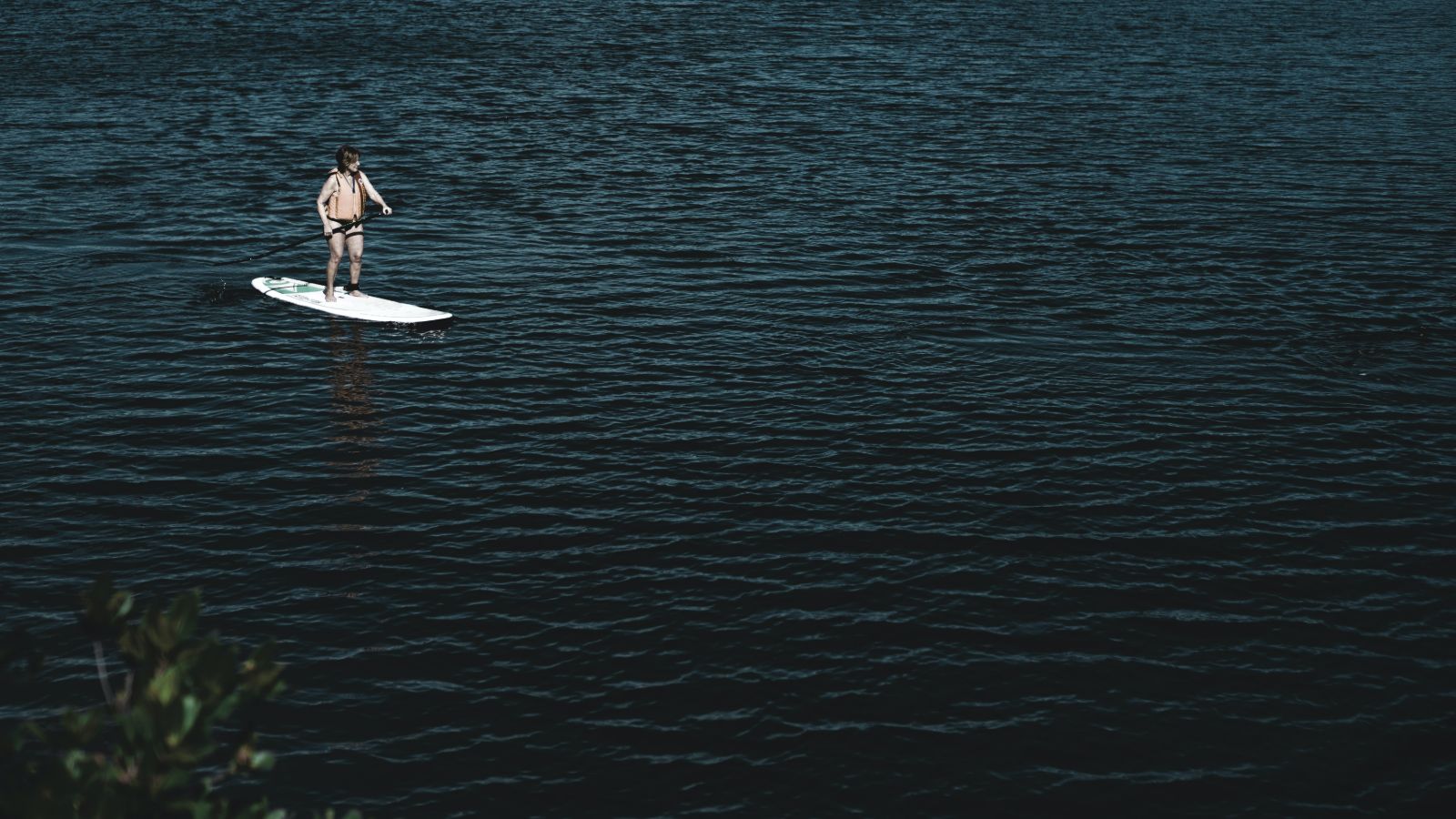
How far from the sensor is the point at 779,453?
2600cm

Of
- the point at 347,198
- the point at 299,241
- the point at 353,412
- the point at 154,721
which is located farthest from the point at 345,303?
the point at 154,721

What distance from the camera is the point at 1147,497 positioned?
24359 mm

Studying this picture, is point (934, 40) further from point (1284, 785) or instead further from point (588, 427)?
point (1284, 785)

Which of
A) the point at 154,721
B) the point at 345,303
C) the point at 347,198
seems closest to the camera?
the point at 154,721

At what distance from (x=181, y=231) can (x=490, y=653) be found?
25.3 m

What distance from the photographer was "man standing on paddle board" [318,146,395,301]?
3212 cm

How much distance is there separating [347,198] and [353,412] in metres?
6.81

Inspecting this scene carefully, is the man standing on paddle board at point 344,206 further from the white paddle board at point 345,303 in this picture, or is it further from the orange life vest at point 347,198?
the white paddle board at point 345,303

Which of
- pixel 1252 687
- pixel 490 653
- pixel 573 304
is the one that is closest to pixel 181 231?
pixel 573 304

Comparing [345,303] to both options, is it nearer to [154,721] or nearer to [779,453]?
[779,453]

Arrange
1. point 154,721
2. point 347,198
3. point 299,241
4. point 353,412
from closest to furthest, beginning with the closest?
point 154,721
point 353,412
point 347,198
point 299,241

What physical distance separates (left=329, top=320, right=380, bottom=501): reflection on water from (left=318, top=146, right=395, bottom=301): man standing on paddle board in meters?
1.68

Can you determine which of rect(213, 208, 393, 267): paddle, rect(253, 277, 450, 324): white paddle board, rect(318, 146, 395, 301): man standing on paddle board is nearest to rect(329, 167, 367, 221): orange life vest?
rect(318, 146, 395, 301): man standing on paddle board

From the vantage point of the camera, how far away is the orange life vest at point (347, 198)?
32469mm
